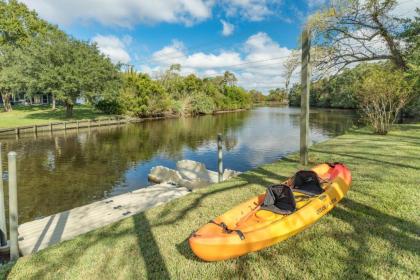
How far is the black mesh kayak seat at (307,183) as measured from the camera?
171 inches

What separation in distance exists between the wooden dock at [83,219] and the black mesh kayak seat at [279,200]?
3.51m

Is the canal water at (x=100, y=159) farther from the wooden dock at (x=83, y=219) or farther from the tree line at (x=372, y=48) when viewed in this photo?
the tree line at (x=372, y=48)

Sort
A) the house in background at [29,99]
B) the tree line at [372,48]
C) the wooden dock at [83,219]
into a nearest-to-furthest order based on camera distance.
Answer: the wooden dock at [83,219]
the tree line at [372,48]
the house in background at [29,99]

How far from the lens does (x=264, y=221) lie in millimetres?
3486

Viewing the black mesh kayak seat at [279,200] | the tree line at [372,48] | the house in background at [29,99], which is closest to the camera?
the black mesh kayak seat at [279,200]

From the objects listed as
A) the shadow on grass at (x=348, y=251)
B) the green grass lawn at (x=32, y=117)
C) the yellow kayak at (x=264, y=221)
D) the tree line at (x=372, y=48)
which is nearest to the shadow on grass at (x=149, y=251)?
the shadow on grass at (x=348, y=251)

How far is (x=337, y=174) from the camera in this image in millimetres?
4801

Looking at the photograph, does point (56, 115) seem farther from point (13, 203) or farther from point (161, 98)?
point (13, 203)

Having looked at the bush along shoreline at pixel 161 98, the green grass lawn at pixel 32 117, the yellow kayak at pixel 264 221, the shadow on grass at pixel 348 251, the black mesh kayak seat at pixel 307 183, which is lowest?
the shadow on grass at pixel 348 251

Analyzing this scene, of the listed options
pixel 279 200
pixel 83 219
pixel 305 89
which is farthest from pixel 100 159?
pixel 279 200

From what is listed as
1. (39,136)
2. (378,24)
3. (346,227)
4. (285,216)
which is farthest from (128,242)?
(39,136)

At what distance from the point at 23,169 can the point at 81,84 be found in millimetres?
15926

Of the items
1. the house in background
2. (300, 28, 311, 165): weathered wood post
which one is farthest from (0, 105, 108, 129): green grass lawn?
(300, 28, 311, 165): weathered wood post

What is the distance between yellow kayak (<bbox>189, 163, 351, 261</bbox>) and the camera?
3.00 metres
